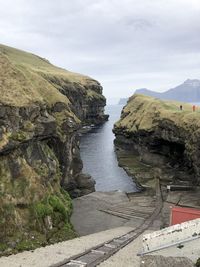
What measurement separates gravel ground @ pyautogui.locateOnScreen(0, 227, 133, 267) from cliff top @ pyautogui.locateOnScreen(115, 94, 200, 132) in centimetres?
5166

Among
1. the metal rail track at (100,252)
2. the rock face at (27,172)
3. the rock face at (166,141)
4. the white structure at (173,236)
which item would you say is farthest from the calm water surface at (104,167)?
the white structure at (173,236)

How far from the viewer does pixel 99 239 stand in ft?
214

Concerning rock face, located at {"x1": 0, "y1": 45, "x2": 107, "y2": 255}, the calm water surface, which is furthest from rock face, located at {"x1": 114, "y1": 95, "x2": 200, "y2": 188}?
rock face, located at {"x1": 0, "y1": 45, "x2": 107, "y2": 255}

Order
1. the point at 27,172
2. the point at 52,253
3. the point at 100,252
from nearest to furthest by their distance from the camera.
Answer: the point at 52,253
the point at 100,252
the point at 27,172

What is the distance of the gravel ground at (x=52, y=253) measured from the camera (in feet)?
165

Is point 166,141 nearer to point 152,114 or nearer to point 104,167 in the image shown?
point 152,114

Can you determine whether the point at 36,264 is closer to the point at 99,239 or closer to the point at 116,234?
the point at 99,239

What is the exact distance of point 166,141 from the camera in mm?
126312

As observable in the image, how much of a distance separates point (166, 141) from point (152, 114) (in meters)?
16.1

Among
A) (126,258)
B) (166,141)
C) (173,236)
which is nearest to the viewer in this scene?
(173,236)

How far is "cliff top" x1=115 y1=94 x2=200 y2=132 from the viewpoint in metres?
116

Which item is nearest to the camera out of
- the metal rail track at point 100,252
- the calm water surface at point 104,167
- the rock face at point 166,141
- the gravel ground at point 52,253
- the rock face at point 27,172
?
the metal rail track at point 100,252

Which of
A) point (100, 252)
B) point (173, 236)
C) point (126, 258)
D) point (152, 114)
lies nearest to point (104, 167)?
point (152, 114)

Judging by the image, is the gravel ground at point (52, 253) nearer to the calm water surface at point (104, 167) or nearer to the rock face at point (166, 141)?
the rock face at point (166, 141)
